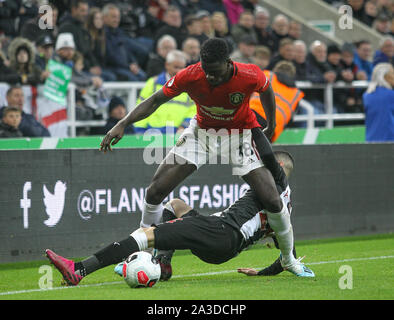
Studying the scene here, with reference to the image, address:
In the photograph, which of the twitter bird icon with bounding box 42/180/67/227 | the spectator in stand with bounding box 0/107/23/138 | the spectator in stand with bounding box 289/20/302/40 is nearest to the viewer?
the twitter bird icon with bounding box 42/180/67/227

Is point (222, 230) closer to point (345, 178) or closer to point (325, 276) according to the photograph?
point (325, 276)

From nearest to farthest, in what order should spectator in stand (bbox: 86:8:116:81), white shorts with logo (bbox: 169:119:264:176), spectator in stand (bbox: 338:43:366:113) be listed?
white shorts with logo (bbox: 169:119:264:176) < spectator in stand (bbox: 86:8:116:81) < spectator in stand (bbox: 338:43:366:113)

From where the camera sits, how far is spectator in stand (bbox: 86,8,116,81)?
1399 cm

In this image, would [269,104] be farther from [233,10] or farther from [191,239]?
[233,10]

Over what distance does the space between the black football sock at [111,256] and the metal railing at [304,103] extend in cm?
552

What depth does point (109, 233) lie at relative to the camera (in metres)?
9.98

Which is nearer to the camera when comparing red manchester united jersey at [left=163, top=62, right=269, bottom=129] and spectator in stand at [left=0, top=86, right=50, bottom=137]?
red manchester united jersey at [left=163, top=62, right=269, bottom=129]

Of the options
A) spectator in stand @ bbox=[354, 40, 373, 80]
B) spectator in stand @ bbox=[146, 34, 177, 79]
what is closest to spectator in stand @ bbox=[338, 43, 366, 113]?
spectator in stand @ bbox=[354, 40, 373, 80]

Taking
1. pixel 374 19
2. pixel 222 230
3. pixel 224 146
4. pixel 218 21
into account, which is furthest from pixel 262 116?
pixel 374 19

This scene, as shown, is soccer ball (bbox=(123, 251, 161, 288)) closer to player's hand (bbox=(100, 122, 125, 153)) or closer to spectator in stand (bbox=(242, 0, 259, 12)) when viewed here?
player's hand (bbox=(100, 122, 125, 153))

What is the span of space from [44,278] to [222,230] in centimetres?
199

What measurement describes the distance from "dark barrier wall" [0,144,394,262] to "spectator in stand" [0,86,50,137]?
1898mm

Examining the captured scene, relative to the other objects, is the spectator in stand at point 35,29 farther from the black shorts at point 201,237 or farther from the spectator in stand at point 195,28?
the black shorts at point 201,237

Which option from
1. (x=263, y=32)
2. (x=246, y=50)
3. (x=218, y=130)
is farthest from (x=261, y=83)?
(x=263, y=32)
